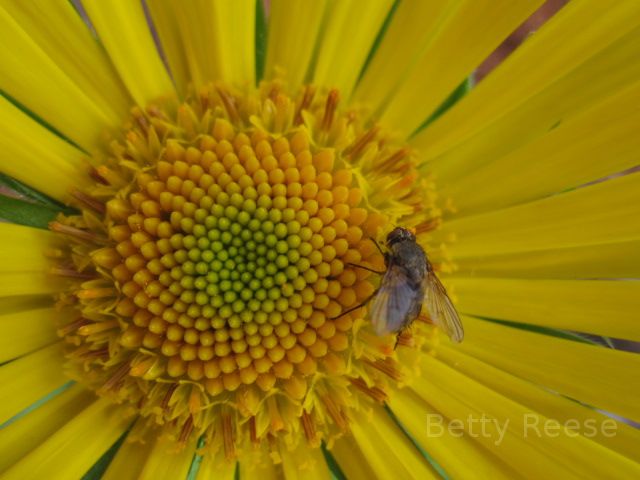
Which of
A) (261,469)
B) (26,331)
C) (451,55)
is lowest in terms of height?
(261,469)

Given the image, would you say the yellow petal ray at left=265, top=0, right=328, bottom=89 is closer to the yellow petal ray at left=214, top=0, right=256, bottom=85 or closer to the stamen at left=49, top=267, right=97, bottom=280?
the yellow petal ray at left=214, top=0, right=256, bottom=85

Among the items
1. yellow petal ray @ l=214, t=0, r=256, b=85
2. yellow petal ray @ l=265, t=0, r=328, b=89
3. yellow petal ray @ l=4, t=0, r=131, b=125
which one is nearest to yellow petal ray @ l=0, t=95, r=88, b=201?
yellow petal ray @ l=4, t=0, r=131, b=125

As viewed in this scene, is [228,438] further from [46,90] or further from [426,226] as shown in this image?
[46,90]

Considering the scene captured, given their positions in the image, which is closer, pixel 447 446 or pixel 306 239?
pixel 306 239

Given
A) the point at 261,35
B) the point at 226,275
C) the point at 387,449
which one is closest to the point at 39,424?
the point at 226,275

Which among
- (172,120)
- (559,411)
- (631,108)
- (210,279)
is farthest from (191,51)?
(559,411)

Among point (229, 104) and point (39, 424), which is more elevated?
point (229, 104)

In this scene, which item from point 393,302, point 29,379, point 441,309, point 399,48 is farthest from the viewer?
point 399,48
